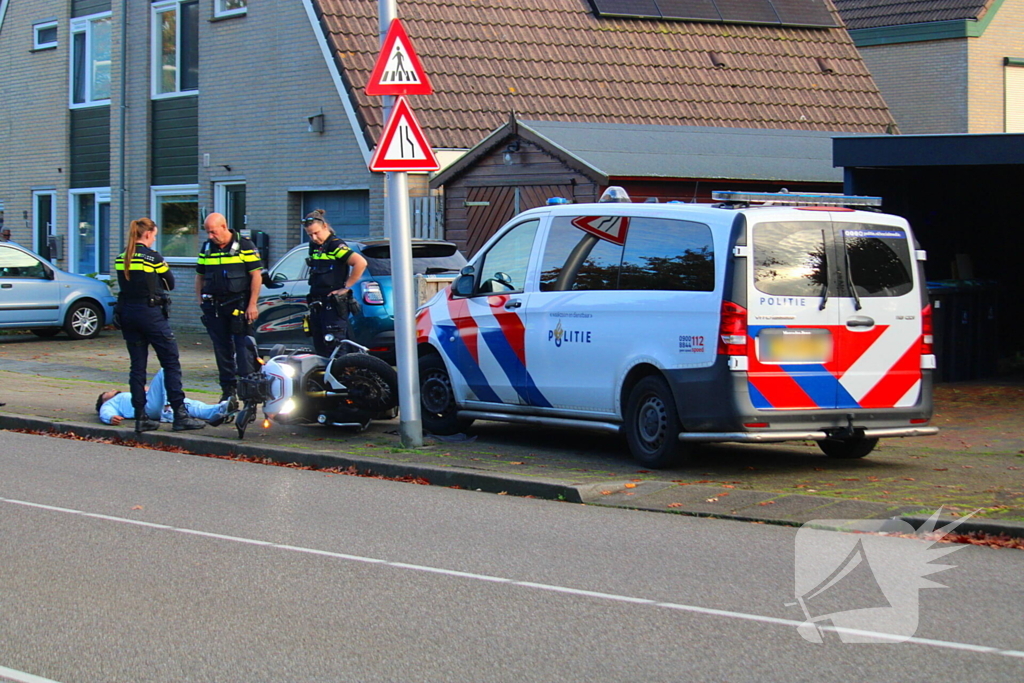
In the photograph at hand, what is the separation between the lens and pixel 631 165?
16703 millimetres

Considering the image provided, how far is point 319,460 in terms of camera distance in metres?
10.6

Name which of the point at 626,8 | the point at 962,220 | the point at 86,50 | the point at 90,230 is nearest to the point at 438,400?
the point at 962,220

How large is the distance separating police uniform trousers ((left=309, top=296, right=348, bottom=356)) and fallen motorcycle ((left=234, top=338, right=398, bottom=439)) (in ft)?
2.27

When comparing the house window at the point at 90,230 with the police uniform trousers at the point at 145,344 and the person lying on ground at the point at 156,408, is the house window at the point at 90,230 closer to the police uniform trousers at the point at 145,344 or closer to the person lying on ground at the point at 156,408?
the person lying on ground at the point at 156,408

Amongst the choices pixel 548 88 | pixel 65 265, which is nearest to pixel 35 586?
pixel 548 88

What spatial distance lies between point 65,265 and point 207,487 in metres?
20.8

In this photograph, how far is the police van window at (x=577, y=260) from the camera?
10414 millimetres

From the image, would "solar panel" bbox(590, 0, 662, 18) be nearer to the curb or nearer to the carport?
→ the carport

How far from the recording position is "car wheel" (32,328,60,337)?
77.0 feet

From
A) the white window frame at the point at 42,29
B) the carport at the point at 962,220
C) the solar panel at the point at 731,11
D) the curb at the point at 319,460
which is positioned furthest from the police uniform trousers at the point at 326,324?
the white window frame at the point at 42,29

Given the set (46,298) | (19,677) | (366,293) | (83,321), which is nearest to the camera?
(19,677)

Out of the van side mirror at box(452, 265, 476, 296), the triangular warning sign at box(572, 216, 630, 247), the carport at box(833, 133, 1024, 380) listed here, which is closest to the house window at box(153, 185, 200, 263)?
the carport at box(833, 133, 1024, 380)

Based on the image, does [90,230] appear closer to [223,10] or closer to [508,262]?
[223,10]

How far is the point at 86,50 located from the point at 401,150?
19.5 meters
